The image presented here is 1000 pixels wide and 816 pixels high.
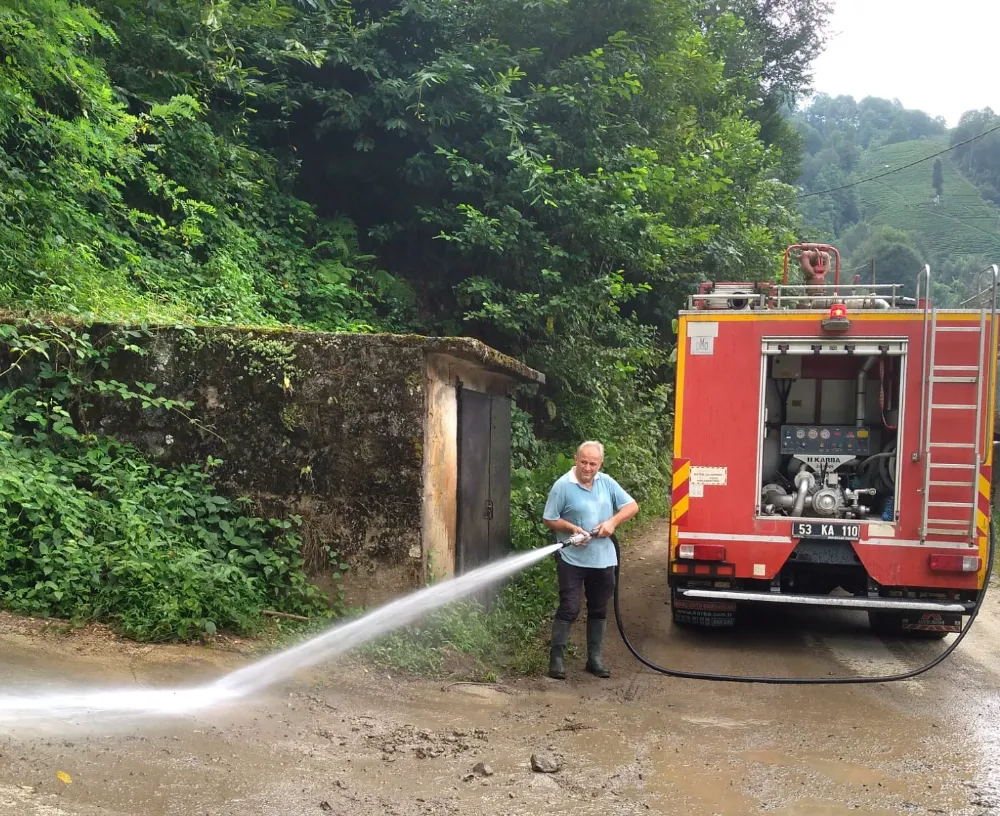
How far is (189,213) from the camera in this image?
10.5 m

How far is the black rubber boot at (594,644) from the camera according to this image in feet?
21.3

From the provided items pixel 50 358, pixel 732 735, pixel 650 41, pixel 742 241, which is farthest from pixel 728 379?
pixel 742 241

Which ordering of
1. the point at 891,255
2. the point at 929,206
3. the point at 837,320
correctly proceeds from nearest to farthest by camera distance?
the point at 837,320
the point at 891,255
the point at 929,206

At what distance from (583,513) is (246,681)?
2.61m

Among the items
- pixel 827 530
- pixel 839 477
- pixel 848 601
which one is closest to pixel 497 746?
pixel 848 601

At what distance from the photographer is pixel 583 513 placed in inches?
250

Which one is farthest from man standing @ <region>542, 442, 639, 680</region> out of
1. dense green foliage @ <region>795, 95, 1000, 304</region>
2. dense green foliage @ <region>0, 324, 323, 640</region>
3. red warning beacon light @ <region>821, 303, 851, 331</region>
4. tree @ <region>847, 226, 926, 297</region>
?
tree @ <region>847, 226, 926, 297</region>

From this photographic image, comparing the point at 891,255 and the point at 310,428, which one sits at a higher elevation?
the point at 891,255

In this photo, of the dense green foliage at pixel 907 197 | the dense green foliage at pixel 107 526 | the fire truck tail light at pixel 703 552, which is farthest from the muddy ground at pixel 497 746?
the dense green foliage at pixel 907 197

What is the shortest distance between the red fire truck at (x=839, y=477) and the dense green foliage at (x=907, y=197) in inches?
1796

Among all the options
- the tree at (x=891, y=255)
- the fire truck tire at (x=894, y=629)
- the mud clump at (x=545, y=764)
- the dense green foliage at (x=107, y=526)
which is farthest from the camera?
the tree at (x=891, y=255)

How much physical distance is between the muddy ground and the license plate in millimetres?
1135

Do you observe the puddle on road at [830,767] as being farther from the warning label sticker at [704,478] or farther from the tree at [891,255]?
the tree at [891,255]

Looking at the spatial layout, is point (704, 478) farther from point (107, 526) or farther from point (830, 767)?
point (107, 526)
